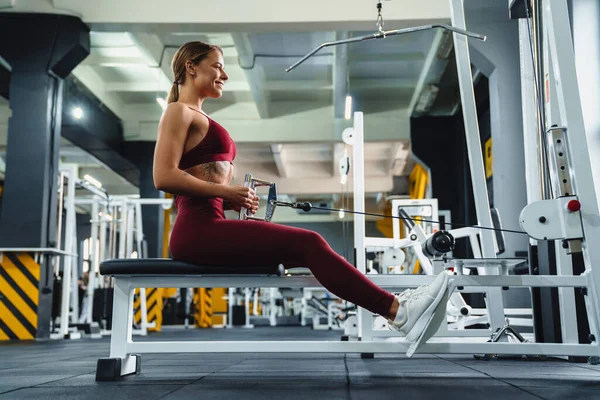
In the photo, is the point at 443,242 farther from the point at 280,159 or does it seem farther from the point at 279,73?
the point at 280,159

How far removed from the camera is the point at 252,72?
781 cm

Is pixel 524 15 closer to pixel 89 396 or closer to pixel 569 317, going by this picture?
pixel 569 317

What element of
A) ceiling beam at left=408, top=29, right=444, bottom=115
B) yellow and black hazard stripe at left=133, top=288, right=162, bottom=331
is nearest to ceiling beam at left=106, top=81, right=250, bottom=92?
ceiling beam at left=408, top=29, right=444, bottom=115

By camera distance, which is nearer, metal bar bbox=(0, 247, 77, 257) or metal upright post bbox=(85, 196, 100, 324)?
metal bar bbox=(0, 247, 77, 257)

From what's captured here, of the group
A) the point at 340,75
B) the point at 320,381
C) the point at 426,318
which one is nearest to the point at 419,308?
the point at 426,318

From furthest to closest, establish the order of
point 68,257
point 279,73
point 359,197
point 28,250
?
point 279,73, point 68,257, point 28,250, point 359,197

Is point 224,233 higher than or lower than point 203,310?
higher

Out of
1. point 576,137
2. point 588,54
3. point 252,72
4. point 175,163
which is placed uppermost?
point 252,72

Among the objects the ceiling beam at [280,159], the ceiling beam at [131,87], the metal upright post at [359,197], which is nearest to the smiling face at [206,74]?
the metal upright post at [359,197]

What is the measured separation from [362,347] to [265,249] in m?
0.46

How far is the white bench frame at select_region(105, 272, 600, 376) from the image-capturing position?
1.99m

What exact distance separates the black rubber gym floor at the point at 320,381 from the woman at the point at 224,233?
0.25 metres

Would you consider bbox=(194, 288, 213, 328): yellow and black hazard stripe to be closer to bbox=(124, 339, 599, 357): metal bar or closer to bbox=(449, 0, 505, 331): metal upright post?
bbox=(449, 0, 505, 331): metal upright post

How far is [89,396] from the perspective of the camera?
1652 millimetres
